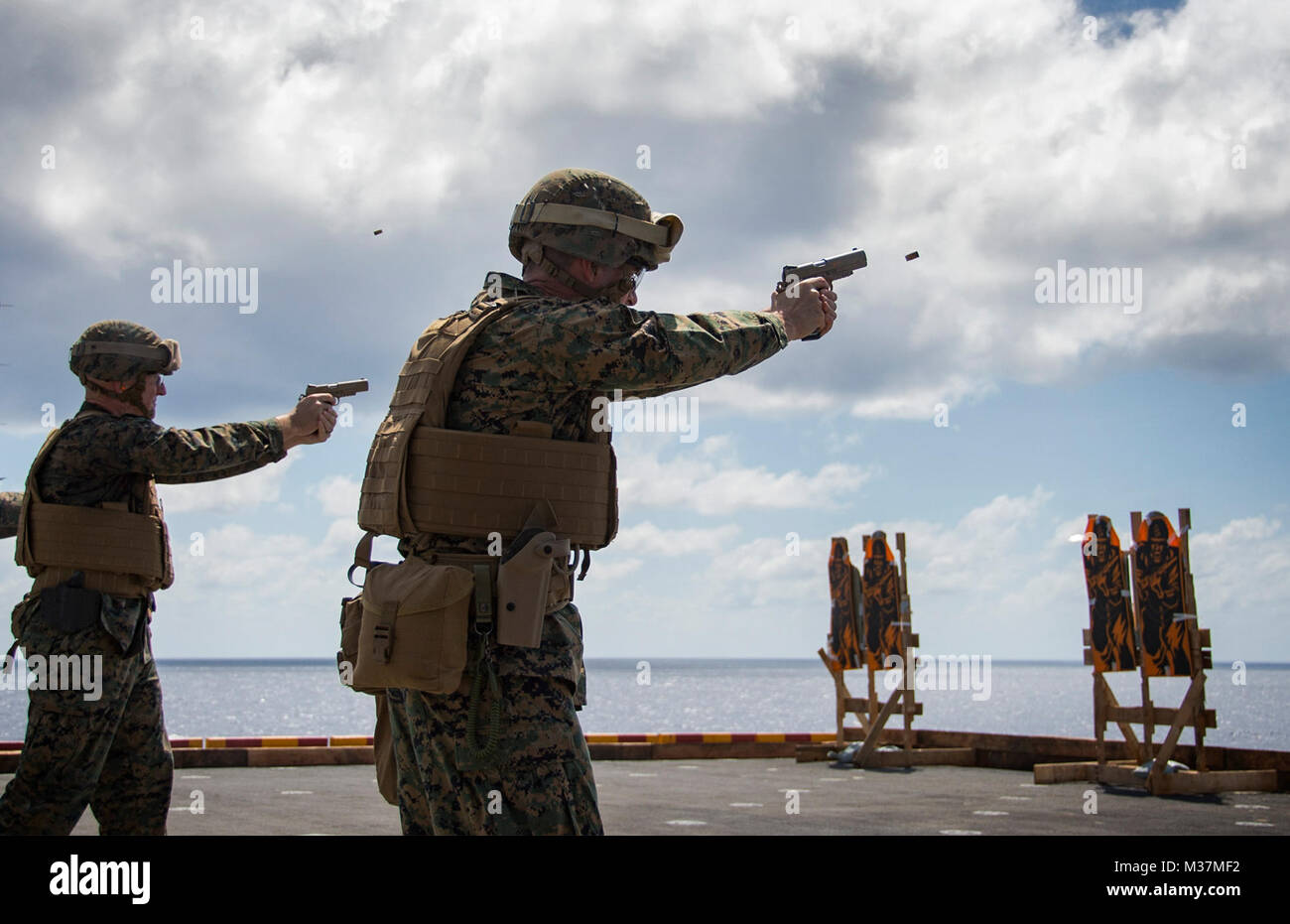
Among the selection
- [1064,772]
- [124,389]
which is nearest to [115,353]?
[124,389]

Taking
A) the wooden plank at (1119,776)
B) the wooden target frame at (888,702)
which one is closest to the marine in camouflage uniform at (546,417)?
the wooden plank at (1119,776)

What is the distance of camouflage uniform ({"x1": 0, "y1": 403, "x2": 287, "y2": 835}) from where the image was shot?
529cm

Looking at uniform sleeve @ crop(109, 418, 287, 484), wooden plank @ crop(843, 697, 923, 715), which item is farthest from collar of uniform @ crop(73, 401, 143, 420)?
wooden plank @ crop(843, 697, 923, 715)

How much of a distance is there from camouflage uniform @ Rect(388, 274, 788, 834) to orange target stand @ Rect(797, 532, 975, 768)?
421 inches

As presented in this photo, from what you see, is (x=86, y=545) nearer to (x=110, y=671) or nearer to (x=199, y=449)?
(x=110, y=671)

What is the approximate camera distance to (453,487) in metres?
3.58

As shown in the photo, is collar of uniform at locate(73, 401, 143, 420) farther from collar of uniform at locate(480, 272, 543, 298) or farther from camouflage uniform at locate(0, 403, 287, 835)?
collar of uniform at locate(480, 272, 543, 298)

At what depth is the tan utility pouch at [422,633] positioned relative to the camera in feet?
11.4

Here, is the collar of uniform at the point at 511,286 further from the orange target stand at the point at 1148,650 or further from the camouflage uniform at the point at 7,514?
the orange target stand at the point at 1148,650

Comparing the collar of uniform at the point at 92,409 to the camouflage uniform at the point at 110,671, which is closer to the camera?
the camouflage uniform at the point at 110,671

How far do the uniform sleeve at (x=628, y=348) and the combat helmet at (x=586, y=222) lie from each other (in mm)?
273

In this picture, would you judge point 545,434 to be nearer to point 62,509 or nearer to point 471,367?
point 471,367
